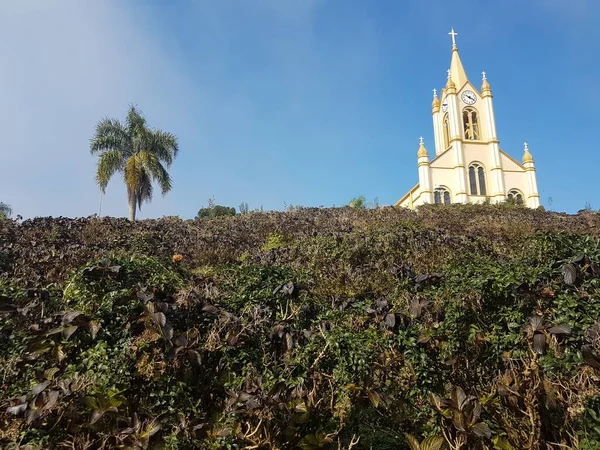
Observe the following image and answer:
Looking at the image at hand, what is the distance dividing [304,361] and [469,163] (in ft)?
136

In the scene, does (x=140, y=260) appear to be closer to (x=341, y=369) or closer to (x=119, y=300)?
(x=119, y=300)

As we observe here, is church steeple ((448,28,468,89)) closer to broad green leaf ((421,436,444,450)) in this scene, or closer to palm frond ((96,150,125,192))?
palm frond ((96,150,125,192))

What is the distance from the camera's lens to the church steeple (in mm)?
44469

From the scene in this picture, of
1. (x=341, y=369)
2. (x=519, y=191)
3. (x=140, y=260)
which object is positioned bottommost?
(x=341, y=369)

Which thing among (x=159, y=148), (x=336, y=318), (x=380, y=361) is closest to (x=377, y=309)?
(x=336, y=318)

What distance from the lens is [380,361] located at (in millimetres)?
3154

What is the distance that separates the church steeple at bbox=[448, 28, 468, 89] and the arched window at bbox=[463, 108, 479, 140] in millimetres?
2517

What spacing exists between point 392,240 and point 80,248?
471 centimetres

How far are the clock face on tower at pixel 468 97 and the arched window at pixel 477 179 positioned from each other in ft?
21.5

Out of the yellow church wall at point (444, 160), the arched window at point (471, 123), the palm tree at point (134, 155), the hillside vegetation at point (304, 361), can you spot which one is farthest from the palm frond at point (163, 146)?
the arched window at point (471, 123)

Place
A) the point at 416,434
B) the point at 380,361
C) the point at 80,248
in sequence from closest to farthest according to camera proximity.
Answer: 1. the point at 416,434
2. the point at 380,361
3. the point at 80,248

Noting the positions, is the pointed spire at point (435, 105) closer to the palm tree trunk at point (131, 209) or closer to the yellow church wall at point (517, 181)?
the yellow church wall at point (517, 181)

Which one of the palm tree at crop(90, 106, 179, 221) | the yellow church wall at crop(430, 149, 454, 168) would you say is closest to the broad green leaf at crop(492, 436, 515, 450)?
the palm tree at crop(90, 106, 179, 221)

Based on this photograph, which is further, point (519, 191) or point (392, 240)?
point (519, 191)
